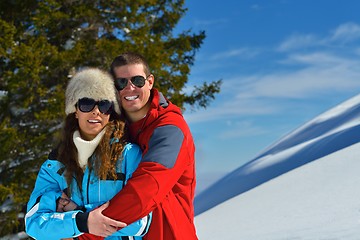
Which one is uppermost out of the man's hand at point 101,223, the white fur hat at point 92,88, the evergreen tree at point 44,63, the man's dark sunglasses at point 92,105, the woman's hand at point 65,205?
the evergreen tree at point 44,63

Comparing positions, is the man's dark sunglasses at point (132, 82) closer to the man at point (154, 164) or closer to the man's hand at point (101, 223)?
the man at point (154, 164)

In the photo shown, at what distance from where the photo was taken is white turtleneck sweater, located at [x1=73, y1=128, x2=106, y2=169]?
9.32ft

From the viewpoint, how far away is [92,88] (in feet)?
9.89

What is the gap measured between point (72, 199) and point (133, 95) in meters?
0.79

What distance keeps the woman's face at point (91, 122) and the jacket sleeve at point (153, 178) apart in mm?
364

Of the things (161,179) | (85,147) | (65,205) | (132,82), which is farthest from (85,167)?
(132,82)

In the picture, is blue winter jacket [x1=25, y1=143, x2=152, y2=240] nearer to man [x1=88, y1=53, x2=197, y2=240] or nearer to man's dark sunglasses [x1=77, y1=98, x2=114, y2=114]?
man [x1=88, y1=53, x2=197, y2=240]

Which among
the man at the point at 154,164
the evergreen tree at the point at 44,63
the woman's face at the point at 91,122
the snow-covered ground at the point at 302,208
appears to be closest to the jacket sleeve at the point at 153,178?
the man at the point at 154,164

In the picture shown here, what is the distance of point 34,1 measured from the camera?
11.5m

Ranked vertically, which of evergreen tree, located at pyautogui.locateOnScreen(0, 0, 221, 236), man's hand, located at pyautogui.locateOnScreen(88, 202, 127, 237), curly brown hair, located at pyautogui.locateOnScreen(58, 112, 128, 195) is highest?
evergreen tree, located at pyautogui.locateOnScreen(0, 0, 221, 236)

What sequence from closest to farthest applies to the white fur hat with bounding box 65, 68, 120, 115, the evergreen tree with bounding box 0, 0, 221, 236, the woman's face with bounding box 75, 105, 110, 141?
the woman's face with bounding box 75, 105, 110, 141 → the white fur hat with bounding box 65, 68, 120, 115 → the evergreen tree with bounding box 0, 0, 221, 236

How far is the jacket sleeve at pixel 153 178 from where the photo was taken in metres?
2.63

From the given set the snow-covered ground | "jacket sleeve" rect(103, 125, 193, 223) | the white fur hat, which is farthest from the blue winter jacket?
the snow-covered ground

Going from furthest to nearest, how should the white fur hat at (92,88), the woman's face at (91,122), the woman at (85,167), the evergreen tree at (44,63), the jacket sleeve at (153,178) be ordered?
1. the evergreen tree at (44,63)
2. the white fur hat at (92,88)
3. the woman's face at (91,122)
4. the woman at (85,167)
5. the jacket sleeve at (153,178)
